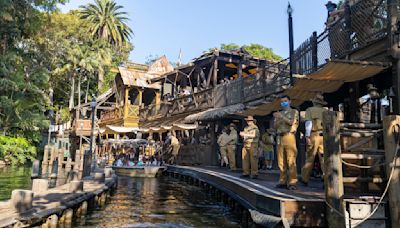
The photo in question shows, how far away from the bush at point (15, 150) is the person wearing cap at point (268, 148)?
18.8 meters

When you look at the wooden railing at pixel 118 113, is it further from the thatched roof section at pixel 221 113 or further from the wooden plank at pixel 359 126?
the wooden plank at pixel 359 126

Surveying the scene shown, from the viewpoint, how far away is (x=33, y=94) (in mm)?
27375

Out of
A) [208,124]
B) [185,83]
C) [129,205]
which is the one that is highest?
[185,83]

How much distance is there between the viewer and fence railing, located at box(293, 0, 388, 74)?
848cm

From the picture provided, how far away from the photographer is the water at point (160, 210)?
909 cm

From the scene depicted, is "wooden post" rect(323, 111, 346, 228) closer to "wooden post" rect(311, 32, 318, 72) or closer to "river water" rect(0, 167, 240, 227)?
"river water" rect(0, 167, 240, 227)

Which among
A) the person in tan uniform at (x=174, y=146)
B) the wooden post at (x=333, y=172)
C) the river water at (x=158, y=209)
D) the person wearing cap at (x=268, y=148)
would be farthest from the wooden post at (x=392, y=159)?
the person in tan uniform at (x=174, y=146)

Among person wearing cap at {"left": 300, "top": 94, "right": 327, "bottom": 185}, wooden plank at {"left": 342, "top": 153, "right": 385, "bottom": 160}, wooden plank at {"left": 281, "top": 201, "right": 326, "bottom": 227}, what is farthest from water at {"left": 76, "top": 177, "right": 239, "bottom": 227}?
wooden plank at {"left": 342, "top": 153, "right": 385, "bottom": 160}

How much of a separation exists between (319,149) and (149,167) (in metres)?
13.9

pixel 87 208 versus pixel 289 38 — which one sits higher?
pixel 289 38

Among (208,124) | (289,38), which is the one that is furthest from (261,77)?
(208,124)

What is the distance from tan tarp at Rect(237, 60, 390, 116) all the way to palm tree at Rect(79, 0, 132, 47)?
4062 cm

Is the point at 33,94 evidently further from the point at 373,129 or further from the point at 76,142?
the point at 373,129

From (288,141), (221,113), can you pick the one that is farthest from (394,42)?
(221,113)
